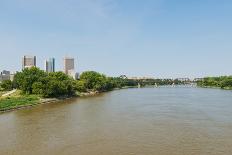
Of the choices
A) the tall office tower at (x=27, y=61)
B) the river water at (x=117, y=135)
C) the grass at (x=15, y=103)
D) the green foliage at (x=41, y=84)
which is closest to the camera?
the river water at (x=117, y=135)

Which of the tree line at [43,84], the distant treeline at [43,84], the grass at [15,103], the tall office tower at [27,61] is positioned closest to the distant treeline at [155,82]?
the tall office tower at [27,61]

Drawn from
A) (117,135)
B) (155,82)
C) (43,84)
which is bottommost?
(117,135)

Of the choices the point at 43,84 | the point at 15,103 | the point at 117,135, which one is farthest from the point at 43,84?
the point at 117,135

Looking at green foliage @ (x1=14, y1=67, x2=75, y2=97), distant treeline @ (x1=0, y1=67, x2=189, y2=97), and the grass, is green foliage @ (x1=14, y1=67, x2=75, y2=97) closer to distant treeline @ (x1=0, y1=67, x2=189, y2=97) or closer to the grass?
distant treeline @ (x1=0, y1=67, x2=189, y2=97)

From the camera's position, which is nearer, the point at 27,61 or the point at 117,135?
the point at 117,135

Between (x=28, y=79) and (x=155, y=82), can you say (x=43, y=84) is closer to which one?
(x=28, y=79)

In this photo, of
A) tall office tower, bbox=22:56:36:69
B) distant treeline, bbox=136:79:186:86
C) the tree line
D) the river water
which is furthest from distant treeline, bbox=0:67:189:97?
tall office tower, bbox=22:56:36:69

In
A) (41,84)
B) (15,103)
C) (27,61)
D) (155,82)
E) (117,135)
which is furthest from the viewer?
(27,61)

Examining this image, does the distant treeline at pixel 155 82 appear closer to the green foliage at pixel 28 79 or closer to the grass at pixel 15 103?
the green foliage at pixel 28 79

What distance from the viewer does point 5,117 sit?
2906 cm

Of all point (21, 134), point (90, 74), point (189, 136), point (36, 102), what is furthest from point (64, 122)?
point (90, 74)

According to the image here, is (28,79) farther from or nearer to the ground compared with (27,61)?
nearer to the ground

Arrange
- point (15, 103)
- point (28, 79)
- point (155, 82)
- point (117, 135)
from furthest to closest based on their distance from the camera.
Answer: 1. point (155, 82)
2. point (28, 79)
3. point (15, 103)
4. point (117, 135)

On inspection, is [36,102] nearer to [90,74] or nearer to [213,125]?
[213,125]
